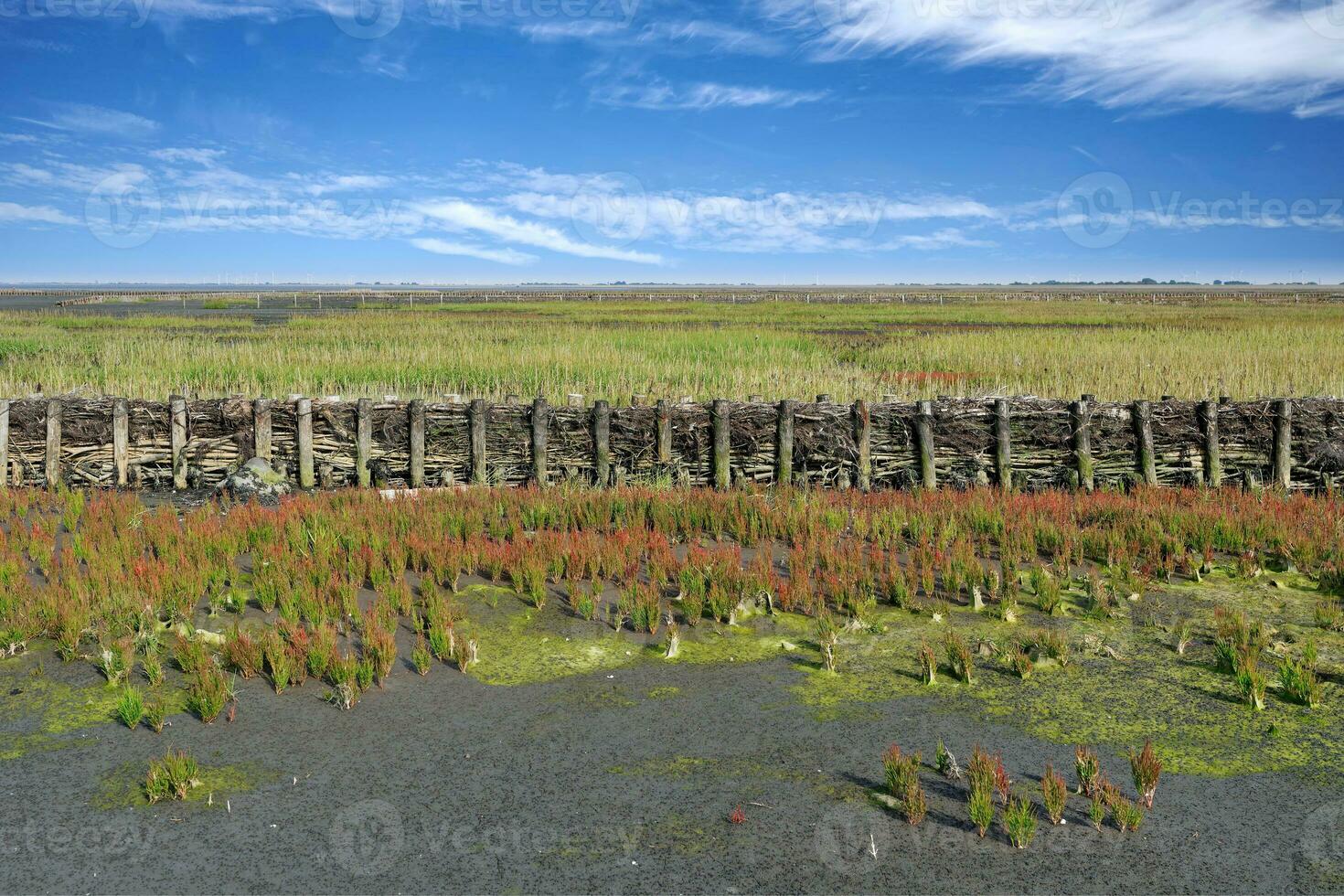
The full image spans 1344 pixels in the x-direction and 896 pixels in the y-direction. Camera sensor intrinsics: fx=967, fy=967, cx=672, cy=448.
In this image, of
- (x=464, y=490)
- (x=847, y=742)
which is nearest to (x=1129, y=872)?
(x=847, y=742)

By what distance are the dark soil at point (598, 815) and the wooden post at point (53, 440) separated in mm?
10908

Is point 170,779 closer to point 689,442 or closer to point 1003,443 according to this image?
point 689,442

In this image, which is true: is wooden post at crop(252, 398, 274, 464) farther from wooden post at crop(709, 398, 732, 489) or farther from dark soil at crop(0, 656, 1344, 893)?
dark soil at crop(0, 656, 1344, 893)

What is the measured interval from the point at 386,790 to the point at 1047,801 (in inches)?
146

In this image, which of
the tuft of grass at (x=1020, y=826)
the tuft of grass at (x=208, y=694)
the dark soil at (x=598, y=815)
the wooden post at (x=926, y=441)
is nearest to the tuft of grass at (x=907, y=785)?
the dark soil at (x=598, y=815)

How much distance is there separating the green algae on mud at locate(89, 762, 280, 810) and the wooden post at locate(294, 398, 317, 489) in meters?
9.55

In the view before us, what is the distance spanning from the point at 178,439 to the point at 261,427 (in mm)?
1407

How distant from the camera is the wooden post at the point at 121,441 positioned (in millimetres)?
15320

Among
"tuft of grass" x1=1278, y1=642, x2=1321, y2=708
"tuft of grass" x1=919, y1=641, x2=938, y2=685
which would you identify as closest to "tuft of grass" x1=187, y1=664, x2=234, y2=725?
"tuft of grass" x1=919, y1=641, x2=938, y2=685

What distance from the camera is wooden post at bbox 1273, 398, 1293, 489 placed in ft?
49.4

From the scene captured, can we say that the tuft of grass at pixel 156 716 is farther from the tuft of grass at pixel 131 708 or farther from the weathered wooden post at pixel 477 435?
the weathered wooden post at pixel 477 435

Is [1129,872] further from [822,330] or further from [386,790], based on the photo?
[822,330]

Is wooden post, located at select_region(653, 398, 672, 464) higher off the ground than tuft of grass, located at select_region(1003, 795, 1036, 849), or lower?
higher

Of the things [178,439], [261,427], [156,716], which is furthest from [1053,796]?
[178,439]
